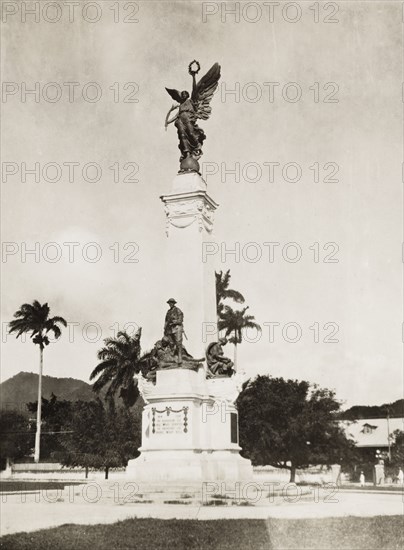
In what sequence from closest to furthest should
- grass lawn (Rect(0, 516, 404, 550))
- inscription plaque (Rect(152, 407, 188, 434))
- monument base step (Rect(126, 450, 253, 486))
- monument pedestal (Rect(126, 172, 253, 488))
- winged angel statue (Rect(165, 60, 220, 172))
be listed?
1. grass lawn (Rect(0, 516, 404, 550))
2. monument base step (Rect(126, 450, 253, 486))
3. monument pedestal (Rect(126, 172, 253, 488))
4. inscription plaque (Rect(152, 407, 188, 434))
5. winged angel statue (Rect(165, 60, 220, 172))

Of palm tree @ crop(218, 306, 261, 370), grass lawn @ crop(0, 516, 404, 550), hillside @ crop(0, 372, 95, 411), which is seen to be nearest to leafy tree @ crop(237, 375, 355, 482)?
palm tree @ crop(218, 306, 261, 370)

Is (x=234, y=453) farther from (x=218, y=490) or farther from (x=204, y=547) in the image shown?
(x=204, y=547)

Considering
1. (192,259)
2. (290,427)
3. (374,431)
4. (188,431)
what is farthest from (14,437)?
(374,431)

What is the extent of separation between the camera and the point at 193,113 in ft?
A: 65.1

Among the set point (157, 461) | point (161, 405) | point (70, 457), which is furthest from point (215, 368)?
point (70, 457)

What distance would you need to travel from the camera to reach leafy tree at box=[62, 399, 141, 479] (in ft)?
91.8

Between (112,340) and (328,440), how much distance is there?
16.8m

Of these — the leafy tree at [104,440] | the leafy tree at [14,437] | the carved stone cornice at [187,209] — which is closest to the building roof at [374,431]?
the leafy tree at [14,437]

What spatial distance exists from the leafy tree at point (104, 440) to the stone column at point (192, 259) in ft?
33.4

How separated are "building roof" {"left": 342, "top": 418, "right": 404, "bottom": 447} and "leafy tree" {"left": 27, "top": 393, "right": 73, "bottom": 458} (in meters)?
23.1

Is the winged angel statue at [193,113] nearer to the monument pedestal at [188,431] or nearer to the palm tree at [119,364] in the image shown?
the monument pedestal at [188,431]

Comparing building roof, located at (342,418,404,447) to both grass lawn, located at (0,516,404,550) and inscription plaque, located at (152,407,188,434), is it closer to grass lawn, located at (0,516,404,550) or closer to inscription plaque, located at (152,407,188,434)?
inscription plaque, located at (152,407,188,434)

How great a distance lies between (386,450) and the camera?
180ft

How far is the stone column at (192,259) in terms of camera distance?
1812 centimetres
